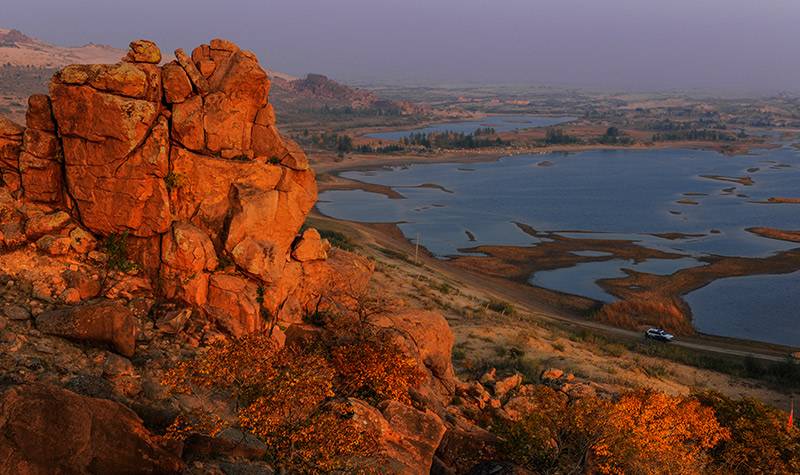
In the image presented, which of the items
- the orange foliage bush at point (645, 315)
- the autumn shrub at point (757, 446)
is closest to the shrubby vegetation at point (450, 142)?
the orange foliage bush at point (645, 315)

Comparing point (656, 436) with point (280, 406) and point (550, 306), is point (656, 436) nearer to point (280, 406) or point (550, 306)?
point (280, 406)

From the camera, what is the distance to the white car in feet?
153

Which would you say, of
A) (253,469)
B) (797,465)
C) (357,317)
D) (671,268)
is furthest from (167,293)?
(671,268)

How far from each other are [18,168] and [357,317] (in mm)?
12804

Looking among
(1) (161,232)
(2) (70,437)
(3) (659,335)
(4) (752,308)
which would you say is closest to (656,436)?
(2) (70,437)

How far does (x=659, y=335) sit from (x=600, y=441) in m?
32.0

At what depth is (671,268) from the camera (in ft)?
226

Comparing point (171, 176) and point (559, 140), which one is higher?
point (171, 176)

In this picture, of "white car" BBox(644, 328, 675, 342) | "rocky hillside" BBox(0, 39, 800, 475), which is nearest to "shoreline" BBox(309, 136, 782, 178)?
"white car" BBox(644, 328, 675, 342)

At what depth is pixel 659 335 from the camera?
4678 centimetres

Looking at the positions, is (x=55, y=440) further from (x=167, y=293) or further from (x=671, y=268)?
(x=671, y=268)

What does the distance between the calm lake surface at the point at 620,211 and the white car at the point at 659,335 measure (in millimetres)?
7882

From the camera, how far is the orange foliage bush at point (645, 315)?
168 feet

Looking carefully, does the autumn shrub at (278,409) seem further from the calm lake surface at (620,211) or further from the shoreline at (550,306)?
the calm lake surface at (620,211)
